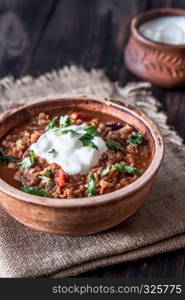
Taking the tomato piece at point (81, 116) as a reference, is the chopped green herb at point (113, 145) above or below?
above

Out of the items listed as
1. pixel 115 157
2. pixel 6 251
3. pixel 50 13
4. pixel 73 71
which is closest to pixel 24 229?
pixel 6 251

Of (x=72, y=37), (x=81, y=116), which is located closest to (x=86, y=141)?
(x=81, y=116)

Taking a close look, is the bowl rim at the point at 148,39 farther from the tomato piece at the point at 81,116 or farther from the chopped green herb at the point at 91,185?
the chopped green herb at the point at 91,185

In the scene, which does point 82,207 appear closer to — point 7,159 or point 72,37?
point 7,159

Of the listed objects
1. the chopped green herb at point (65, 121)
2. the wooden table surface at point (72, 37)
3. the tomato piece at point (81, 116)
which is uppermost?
the chopped green herb at point (65, 121)

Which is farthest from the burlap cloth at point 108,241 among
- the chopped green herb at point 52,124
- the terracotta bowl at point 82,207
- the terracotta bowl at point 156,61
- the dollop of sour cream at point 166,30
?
the dollop of sour cream at point 166,30

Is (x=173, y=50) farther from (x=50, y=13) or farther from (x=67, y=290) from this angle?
(x=67, y=290)
